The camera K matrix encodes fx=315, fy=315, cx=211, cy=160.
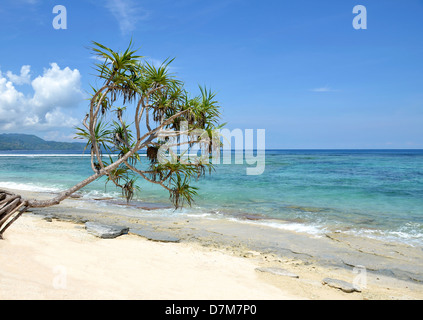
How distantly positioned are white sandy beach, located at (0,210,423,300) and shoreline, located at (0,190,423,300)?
21 millimetres

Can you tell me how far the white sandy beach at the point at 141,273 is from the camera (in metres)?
3.69

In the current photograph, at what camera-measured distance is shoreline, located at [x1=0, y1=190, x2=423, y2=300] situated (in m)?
4.36

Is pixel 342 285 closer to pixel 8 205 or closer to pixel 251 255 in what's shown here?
pixel 251 255

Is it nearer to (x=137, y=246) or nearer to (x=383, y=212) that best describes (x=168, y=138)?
(x=137, y=246)

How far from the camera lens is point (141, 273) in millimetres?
4684

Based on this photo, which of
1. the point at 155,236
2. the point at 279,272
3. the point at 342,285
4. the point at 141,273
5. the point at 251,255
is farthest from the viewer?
the point at 155,236

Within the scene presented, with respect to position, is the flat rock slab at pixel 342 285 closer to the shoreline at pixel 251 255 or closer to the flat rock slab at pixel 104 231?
the shoreline at pixel 251 255

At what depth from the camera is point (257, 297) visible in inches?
160

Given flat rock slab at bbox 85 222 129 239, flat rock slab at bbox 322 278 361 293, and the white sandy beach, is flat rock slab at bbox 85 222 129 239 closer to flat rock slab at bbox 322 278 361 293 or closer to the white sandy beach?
the white sandy beach

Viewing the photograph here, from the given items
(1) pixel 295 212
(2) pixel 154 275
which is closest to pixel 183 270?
(2) pixel 154 275

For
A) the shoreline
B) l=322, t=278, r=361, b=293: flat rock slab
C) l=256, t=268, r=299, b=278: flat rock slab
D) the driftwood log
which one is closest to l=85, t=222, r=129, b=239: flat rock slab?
the shoreline

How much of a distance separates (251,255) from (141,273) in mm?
2893

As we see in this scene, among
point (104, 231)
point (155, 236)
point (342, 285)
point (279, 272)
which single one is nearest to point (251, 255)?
point (279, 272)

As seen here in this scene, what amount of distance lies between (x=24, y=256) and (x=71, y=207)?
7.77m
